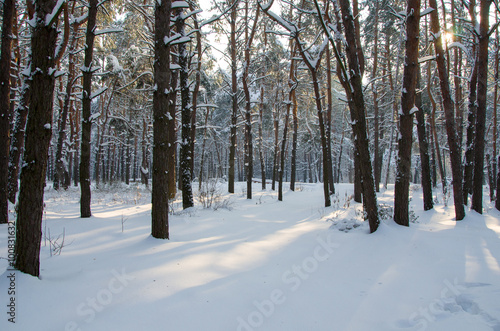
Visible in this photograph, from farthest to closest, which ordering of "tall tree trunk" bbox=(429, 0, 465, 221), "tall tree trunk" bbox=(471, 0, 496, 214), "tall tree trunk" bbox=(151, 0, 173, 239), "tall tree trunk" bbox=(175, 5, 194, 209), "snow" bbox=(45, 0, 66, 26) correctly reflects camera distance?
"tall tree trunk" bbox=(175, 5, 194, 209) < "tall tree trunk" bbox=(471, 0, 496, 214) < "tall tree trunk" bbox=(429, 0, 465, 221) < "tall tree trunk" bbox=(151, 0, 173, 239) < "snow" bbox=(45, 0, 66, 26)

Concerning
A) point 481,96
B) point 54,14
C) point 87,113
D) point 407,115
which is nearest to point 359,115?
point 407,115

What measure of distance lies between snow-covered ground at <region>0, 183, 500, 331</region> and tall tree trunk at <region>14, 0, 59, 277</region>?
0.31 metres

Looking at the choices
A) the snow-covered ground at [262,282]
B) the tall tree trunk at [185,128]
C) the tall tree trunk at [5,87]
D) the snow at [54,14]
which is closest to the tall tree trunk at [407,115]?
the snow-covered ground at [262,282]

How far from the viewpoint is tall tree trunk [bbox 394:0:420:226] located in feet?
17.1

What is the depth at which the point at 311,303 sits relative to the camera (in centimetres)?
275

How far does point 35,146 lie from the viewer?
2.80 metres
